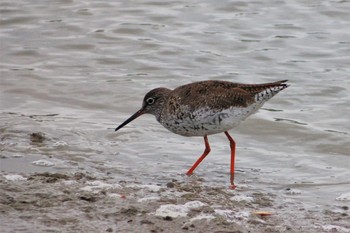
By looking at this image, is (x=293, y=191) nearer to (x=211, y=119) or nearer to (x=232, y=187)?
(x=232, y=187)

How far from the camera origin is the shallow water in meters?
8.28

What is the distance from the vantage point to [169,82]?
11.4 metres

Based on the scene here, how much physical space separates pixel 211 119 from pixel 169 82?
144 inches

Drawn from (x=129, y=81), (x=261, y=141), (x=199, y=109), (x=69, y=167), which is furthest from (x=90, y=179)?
(x=129, y=81)

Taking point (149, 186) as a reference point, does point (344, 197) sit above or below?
below

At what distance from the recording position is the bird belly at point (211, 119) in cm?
782

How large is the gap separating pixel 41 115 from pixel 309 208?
432 cm

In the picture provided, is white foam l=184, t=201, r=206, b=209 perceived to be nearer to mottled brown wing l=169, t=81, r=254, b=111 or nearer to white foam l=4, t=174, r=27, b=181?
mottled brown wing l=169, t=81, r=254, b=111

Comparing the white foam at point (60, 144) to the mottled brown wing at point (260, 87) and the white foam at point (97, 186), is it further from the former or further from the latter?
the mottled brown wing at point (260, 87)

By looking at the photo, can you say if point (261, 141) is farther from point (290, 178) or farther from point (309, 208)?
point (309, 208)

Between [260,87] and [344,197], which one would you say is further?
[260,87]

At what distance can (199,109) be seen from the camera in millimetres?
7844

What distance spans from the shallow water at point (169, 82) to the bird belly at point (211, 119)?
1.68 ft

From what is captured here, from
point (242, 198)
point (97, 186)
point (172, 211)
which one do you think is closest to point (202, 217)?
point (172, 211)
